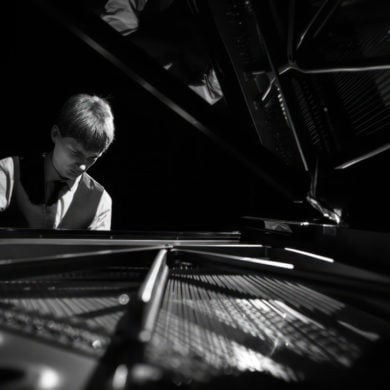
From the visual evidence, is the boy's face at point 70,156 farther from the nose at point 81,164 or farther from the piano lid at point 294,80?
the piano lid at point 294,80

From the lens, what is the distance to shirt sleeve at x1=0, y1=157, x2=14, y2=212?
250 centimetres

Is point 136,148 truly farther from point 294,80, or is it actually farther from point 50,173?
point 294,80

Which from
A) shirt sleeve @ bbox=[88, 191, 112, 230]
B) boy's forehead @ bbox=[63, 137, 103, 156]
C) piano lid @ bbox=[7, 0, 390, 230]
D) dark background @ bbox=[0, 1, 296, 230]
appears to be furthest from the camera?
dark background @ bbox=[0, 1, 296, 230]

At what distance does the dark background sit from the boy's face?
97cm

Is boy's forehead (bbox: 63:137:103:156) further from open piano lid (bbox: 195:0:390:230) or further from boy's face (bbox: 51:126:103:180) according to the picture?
open piano lid (bbox: 195:0:390:230)

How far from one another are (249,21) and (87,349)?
6.91 ft

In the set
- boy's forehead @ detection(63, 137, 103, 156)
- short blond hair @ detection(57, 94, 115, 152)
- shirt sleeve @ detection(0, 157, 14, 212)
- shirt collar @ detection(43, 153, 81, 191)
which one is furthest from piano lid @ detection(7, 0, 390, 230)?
shirt sleeve @ detection(0, 157, 14, 212)

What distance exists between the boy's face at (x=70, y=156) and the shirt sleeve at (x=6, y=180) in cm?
32

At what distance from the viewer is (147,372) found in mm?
599

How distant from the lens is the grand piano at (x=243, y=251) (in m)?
0.72

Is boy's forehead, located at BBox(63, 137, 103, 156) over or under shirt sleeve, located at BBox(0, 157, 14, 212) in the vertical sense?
over

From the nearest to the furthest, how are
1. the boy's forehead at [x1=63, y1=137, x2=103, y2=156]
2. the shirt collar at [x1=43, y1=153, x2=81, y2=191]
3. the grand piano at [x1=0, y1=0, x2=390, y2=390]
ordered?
the grand piano at [x1=0, y1=0, x2=390, y2=390], the boy's forehead at [x1=63, y1=137, x2=103, y2=156], the shirt collar at [x1=43, y1=153, x2=81, y2=191]

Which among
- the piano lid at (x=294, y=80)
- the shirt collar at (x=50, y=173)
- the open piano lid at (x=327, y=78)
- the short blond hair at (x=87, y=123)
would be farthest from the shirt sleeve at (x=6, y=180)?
the open piano lid at (x=327, y=78)

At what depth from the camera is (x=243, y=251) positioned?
179 centimetres
